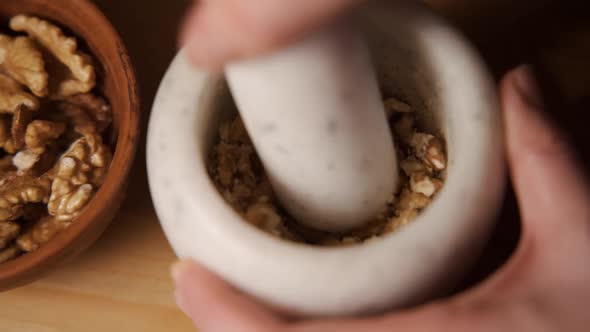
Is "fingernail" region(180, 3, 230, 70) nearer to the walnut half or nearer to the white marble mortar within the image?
the white marble mortar

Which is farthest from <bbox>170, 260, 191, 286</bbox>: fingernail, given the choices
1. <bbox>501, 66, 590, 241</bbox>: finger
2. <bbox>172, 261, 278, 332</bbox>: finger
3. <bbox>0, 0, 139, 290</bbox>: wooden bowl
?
<bbox>501, 66, 590, 241</bbox>: finger

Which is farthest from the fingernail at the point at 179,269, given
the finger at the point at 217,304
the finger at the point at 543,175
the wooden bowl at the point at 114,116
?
the finger at the point at 543,175

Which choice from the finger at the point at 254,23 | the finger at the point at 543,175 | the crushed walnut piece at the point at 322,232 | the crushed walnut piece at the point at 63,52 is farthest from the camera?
the crushed walnut piece at the point at 63,52

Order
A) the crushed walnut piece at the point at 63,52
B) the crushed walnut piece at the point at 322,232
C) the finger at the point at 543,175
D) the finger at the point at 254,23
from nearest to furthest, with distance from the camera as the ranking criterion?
1. the finger at the point at 254,23
2. the finger at the point at 543,175
3. the crushed walnut piece at the point at 322,232
4. the crushed walnut piece at the point at 63,52

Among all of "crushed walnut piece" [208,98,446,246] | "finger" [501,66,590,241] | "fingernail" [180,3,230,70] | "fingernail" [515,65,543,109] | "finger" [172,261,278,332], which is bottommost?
"finger" [172,261,278,332]

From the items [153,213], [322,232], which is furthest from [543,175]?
[153,213]

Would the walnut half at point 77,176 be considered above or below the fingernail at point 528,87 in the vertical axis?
below

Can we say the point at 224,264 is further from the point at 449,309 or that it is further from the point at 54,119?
the point at 54,119

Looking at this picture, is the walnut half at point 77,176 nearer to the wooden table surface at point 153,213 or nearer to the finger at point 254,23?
the wooden table surface at point 153,213
